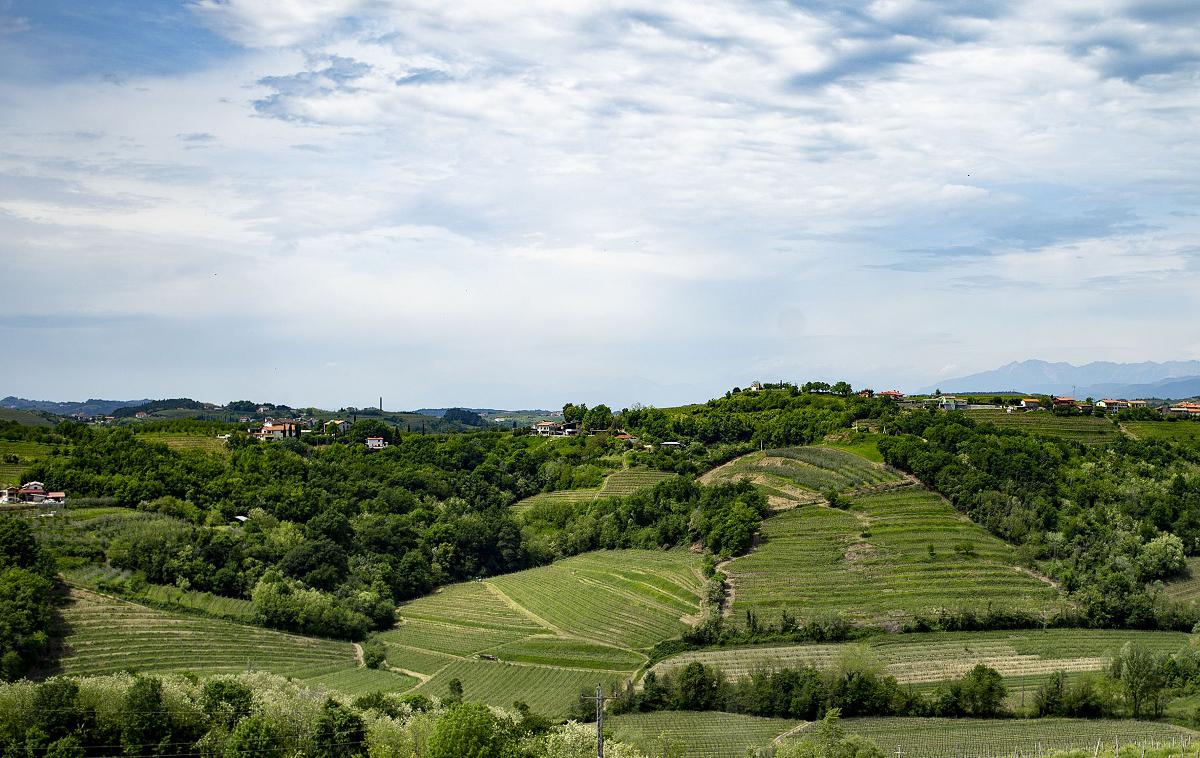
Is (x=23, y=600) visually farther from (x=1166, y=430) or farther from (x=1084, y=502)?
(x=1166, y=430)

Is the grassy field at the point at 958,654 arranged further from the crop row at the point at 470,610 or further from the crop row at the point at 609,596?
the crop row at the point at 470,610

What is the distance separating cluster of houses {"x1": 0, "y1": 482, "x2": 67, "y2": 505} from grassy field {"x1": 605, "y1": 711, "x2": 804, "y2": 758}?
166 ft

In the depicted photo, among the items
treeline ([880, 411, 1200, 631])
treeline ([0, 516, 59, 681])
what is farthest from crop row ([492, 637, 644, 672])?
treeline ([880, 411, 1200, 631])

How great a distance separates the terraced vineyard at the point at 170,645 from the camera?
178 ft

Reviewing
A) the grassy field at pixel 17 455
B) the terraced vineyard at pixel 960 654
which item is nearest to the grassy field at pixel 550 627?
the terraced vineyard at pixel 960 654

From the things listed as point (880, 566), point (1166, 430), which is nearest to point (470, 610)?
point (880, 566)

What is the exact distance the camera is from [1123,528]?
246ft

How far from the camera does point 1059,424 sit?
103 m

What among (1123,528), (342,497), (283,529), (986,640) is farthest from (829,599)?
(342,497)

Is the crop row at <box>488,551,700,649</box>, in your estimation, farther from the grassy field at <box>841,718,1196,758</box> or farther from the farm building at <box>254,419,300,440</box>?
the farm building at <box>254,419,300,440</box>

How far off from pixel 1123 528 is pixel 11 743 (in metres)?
76.3

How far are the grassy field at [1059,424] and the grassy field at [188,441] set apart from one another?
8740 cm

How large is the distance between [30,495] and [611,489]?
5579 cm

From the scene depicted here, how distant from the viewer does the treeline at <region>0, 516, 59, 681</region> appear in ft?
165
